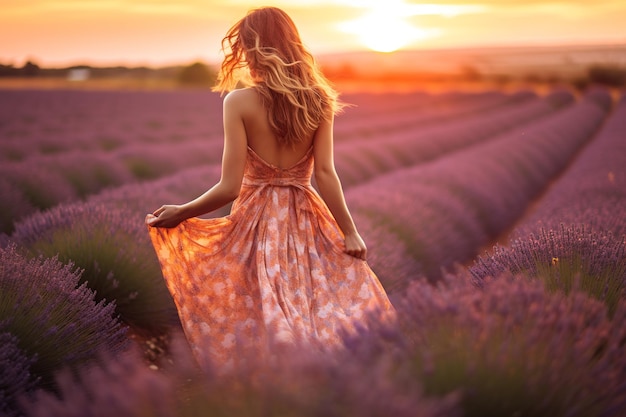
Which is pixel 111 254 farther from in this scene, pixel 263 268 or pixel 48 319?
pixel 263 268

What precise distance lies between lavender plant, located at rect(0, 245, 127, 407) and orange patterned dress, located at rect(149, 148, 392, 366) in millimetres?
399

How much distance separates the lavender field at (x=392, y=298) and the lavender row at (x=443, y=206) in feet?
0.08

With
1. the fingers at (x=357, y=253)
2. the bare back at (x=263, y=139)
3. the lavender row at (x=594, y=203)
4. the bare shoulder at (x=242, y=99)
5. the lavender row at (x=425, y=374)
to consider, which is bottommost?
the lavender row at (x=594, y=203)

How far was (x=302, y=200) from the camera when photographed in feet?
8.86

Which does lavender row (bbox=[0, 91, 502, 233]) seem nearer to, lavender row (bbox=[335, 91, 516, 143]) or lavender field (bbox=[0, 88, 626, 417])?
lavender field (bbox=[0, 88, 626, 417])

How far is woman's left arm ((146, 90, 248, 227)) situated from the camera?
252 centimetres

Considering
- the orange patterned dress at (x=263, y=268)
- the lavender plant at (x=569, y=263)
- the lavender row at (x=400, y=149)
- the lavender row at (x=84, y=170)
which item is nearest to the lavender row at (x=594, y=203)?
the lavender plant at (x=569, y=263)

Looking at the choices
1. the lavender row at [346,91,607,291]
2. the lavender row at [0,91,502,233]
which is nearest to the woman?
the lavender row at [346,91,607,291]

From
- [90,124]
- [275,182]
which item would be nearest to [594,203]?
[275,182]

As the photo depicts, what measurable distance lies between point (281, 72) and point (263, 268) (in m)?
0.77

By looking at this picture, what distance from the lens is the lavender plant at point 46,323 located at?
250 cm

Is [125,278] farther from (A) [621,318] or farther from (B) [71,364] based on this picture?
(A) [621,318]

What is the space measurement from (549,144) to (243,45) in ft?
38.0

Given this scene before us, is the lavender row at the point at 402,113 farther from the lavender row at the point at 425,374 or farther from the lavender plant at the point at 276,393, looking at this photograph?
the lavender plant at the point at 276,393
